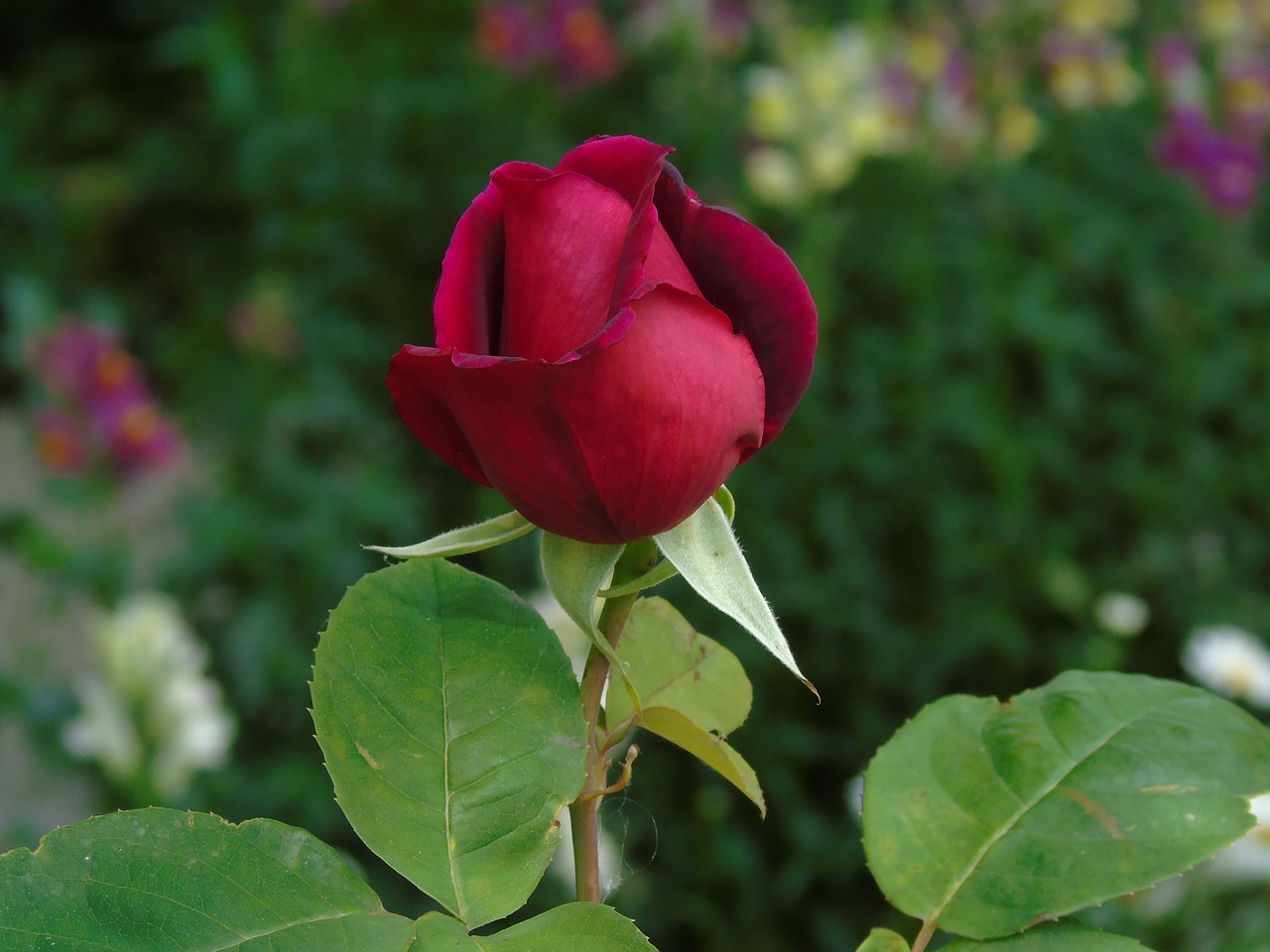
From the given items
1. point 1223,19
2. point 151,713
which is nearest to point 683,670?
point 151,713

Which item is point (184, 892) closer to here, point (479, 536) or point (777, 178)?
point (479, 536)

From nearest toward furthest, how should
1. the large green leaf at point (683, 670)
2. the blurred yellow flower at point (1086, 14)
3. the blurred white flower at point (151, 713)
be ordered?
1. the large green leaf at point (683, 670)
2. the blurred white flower at point (151, 713)
3. the blurred yellow flower at point (1086, 14)

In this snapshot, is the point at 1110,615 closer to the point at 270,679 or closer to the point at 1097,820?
the point at 270,679

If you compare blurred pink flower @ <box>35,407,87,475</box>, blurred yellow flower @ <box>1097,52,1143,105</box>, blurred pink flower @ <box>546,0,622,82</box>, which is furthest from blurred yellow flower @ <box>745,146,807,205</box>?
blurred pink flower @ <box>35,407,87,475</box>

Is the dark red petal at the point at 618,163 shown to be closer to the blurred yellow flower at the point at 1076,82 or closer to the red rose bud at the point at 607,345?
the red rose bud at the point at 607,345

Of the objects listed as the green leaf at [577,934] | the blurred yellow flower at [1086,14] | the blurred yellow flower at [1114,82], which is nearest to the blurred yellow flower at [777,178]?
the blurred yellow flower at [1114,82]
